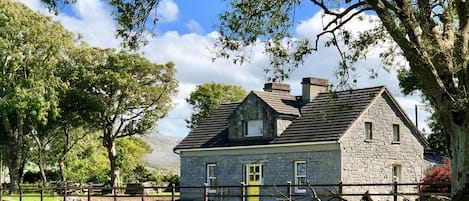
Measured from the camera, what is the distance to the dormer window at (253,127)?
36.4 meters

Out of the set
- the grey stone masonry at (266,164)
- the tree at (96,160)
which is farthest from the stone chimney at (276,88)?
the tree at (96,160)

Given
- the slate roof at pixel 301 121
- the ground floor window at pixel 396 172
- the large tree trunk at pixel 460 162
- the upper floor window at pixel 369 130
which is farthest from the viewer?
the ground floor window at pixel 396 172

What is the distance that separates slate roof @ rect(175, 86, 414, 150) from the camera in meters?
33.7

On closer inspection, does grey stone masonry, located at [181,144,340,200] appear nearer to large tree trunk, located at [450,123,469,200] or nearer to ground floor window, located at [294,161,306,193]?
ground floor window, located at [294,161,306,193]

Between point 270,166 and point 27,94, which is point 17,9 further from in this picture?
point 270,166

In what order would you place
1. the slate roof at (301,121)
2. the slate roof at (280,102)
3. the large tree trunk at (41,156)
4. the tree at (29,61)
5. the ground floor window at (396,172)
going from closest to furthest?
the slate roof at (301,121) → the ground floor window at (396,172) → the slate roof at (280,102) → the tree at (29,61) → the large tree trunk at (41,156)

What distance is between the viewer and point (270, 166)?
35062 mm

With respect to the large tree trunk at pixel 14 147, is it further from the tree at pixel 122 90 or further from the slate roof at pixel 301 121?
the slate roof at pixel 301 121

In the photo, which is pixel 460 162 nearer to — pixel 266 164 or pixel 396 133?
pixel 266 164

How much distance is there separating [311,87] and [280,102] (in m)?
1.83

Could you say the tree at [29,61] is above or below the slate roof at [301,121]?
above

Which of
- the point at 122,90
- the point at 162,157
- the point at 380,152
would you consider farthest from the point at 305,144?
the point at 162,157

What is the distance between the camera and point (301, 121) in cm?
3572

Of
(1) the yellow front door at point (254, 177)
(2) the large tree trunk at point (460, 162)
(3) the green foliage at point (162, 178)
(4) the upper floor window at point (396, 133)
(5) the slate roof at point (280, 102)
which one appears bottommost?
(3) the green foliage at point (162, 178)
